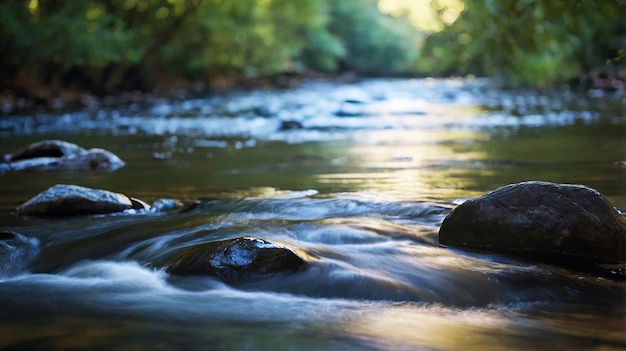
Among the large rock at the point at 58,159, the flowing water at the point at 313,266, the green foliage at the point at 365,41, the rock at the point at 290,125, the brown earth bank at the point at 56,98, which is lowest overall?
the flowing water at the point at 313,266

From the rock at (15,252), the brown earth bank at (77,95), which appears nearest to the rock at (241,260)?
the rock at (15,252)

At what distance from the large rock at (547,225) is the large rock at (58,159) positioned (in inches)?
157

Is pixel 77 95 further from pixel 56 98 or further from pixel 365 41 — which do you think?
pixel 365 41

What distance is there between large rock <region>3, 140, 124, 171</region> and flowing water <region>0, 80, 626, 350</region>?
25 centimetres

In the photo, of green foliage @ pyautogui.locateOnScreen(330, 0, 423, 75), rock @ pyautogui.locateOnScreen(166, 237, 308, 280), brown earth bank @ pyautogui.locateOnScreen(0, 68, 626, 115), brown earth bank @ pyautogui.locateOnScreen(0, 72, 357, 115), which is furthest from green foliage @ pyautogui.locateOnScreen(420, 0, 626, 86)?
green foliage @ pyautogui.locateOnScreen(330, 0, 423, 75)

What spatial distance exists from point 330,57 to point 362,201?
43.0m

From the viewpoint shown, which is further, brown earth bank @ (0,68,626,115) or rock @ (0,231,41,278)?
brown earth bank @ (0,68,626,115)

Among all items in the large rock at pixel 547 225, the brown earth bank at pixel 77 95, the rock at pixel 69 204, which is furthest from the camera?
the brown earth bank at pixel 77 95

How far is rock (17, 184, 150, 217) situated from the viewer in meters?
4.06

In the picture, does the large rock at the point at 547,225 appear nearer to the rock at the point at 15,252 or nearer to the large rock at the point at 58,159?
the rock at the point at 15,252

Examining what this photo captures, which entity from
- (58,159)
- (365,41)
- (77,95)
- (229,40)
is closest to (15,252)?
(58,159)

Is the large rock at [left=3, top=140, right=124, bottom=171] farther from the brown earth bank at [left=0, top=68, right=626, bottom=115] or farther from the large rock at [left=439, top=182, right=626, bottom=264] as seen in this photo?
the brown earth bank at [left=0, top=68, right=626, bottom=115]

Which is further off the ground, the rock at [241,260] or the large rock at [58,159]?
the large rock at [58,159]

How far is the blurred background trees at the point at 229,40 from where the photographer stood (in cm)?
559
